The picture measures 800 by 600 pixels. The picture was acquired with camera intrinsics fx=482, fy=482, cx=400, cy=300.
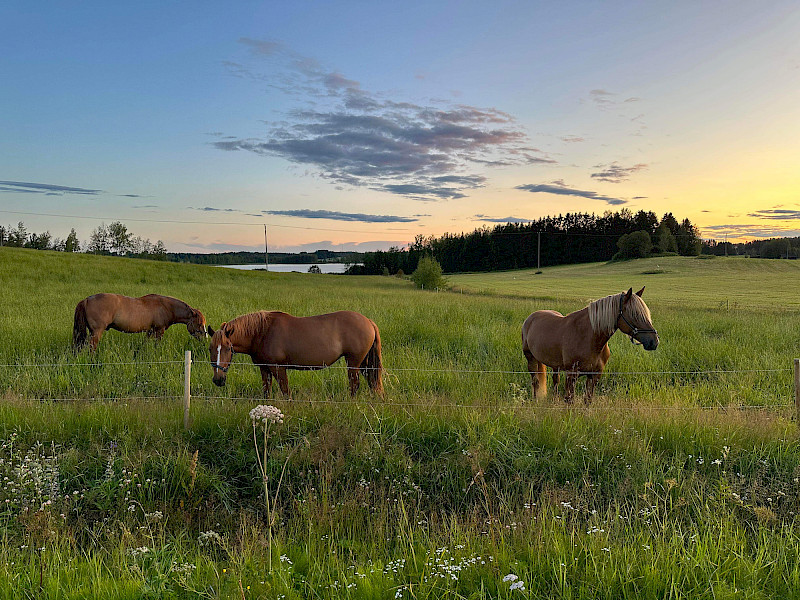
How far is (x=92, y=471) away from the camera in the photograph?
508 cm

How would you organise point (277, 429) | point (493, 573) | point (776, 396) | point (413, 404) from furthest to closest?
point (776, 396) → point (413, 404) → point (277, 429) → point (493, 573)

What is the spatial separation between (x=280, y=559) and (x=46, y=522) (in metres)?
2.37

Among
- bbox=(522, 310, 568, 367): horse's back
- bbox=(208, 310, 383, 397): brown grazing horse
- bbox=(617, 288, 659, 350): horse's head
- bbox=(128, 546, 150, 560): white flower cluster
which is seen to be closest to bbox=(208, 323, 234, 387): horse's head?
bbox=(208, 310, 383, 397): brown grazing horse

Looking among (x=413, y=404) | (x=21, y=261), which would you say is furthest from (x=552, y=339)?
(x=21, y=261)

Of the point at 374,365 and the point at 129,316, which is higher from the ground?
the point at 129,316

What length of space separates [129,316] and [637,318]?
1013 cm

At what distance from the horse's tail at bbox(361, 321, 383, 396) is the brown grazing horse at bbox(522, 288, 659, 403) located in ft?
7.98

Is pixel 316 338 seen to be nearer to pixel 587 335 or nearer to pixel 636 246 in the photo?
pixel 587 335

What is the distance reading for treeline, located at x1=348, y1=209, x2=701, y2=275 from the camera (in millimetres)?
87062

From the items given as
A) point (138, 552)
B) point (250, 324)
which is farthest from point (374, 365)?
point (138, 552)

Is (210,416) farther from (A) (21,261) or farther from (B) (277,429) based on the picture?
(A) (21,261)

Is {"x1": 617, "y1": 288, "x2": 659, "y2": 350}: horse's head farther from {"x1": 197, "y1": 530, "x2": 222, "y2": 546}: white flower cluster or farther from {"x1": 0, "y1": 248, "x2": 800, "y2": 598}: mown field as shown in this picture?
{"x1": 197, "y1": 530, "x2": 222, "y2": 546}: white flower cluster

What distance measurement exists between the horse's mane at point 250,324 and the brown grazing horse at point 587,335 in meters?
4.13

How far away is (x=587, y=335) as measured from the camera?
6.86 meters
